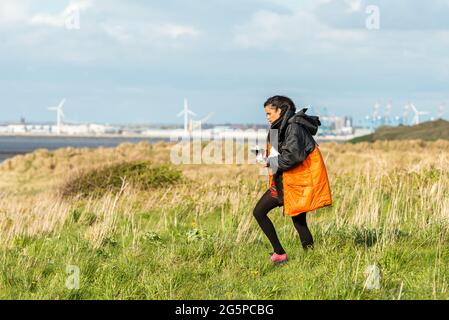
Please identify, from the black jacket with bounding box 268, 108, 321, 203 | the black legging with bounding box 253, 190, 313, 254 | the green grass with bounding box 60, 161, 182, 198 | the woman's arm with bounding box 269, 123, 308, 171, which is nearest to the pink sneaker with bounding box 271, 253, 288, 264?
the black legging with bounding box 253, 190, 313, 254

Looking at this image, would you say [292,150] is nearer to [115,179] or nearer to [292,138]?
[292,138]

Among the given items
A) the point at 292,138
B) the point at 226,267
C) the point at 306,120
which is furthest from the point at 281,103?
the point at 226,267

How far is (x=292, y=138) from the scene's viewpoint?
7.82m

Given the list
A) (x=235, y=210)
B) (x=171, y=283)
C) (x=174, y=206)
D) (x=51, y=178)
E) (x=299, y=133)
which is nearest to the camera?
(x=171, y=283)

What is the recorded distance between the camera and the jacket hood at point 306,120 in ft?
25.9

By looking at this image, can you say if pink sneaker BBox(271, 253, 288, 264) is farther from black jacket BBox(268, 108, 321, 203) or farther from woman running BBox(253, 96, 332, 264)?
black jacket BBox(268, 108, 321, 203)

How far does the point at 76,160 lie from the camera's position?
3994 cm

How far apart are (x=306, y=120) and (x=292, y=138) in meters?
0.29

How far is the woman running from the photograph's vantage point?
25.7ft

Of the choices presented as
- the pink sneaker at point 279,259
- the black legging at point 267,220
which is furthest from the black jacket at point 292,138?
the pink sneaker at point 279,259

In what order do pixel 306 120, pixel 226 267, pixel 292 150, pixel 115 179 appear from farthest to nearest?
pixel 115 179 → pixel 226 267 → pixel 306 120 → pixel 292 150

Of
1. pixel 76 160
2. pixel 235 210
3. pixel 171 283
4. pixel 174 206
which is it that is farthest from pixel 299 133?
pixel 76 160
